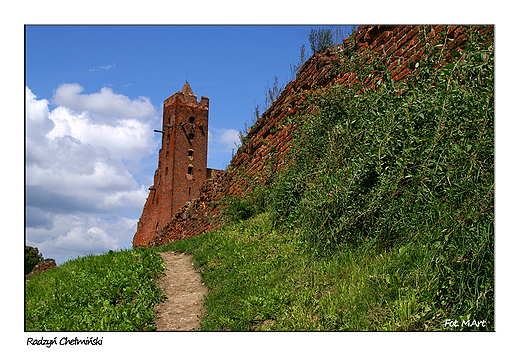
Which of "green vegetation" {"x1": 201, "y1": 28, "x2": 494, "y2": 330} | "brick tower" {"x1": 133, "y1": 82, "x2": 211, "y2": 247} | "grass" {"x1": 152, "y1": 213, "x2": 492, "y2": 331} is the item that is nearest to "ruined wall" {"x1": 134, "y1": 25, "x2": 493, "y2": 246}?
"green vegetation" {"x1": 201, "y1": 28, "x2": 494, "y2": 330}

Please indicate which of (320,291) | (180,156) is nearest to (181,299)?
(320,291)

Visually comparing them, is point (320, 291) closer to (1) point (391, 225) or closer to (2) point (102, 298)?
(1) point (391, 225)

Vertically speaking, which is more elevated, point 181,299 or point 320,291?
point 320,291

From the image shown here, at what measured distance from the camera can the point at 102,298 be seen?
14.4ft

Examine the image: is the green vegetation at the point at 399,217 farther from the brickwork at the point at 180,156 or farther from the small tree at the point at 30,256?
the brickwork at the point at 180,156

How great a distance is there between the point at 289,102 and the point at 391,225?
4.09 m

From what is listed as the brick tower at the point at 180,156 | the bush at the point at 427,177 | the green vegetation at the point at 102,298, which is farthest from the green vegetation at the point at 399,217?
the brick tower at the point at 180,156

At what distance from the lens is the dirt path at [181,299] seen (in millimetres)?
3857

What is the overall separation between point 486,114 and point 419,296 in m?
1.47

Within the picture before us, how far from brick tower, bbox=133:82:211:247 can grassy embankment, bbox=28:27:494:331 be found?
745 inches

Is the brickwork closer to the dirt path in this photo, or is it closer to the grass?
the dirt path

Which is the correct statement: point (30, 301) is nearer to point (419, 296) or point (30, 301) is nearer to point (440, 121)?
point (419, 296)

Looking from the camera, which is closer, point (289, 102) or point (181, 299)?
point (181, 299)

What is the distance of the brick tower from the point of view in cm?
2383
